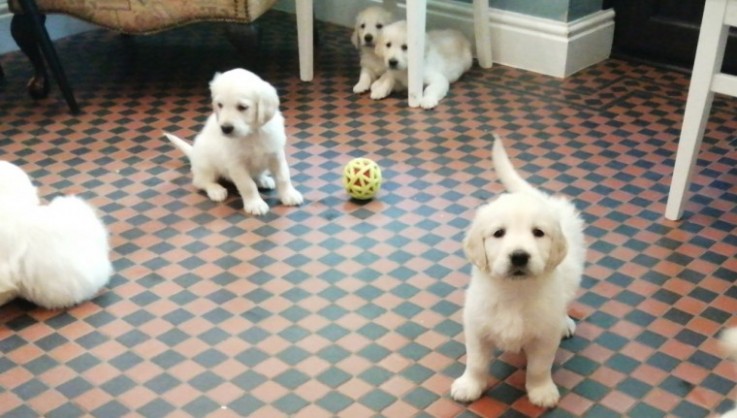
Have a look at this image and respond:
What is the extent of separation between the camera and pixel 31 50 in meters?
2.85

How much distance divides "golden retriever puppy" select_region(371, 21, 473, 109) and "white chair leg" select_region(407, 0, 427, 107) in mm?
40

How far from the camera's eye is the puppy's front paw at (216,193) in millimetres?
2250

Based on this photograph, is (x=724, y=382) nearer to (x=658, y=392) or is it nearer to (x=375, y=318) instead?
(x=658, y=392)

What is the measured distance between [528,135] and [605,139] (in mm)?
229

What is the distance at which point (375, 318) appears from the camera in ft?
5.78

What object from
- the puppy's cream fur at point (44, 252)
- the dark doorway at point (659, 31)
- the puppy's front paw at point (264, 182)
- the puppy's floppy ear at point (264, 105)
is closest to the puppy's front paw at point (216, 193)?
the puppy's front paw at point (264, 182)

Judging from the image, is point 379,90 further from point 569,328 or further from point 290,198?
point 569,328

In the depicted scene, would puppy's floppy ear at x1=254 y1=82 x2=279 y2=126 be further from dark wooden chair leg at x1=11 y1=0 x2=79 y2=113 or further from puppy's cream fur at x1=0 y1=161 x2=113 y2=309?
dark wooden chair leg at x1=11 y1=0 x2=79 y2=113

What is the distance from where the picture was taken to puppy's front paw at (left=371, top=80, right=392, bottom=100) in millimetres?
2895

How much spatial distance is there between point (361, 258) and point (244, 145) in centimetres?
44

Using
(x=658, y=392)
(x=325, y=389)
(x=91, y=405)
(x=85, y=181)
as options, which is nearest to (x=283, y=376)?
(x=325, y=389)

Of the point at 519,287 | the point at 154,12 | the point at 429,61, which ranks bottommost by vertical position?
the point at 429,61

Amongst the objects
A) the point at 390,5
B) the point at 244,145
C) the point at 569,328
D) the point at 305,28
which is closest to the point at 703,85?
the point at 569,328

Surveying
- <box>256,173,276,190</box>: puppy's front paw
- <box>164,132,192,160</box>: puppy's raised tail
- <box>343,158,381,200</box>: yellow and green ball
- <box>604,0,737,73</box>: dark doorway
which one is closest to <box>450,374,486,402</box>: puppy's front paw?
<box>343,158,381,200</box>: yellow and green ball
